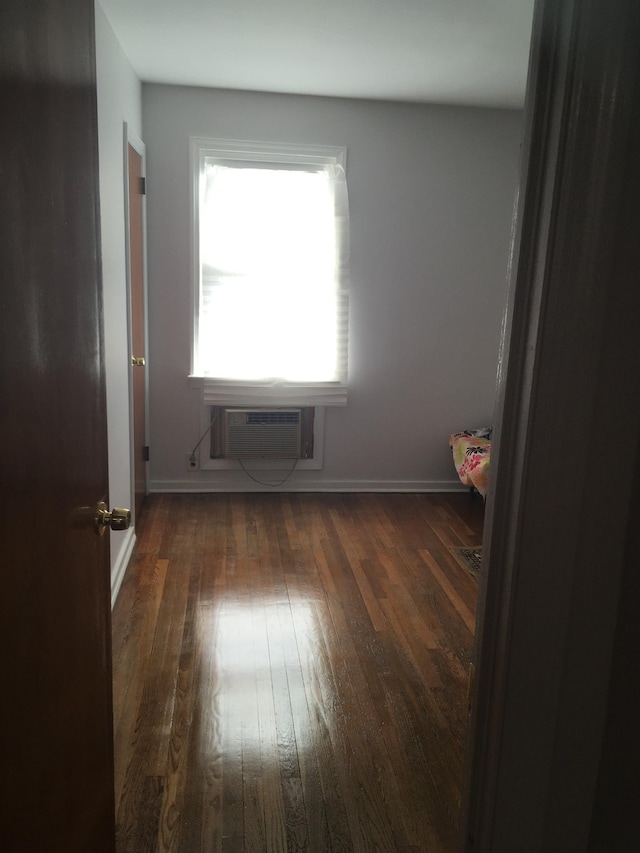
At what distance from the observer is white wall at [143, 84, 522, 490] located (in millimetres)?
4051


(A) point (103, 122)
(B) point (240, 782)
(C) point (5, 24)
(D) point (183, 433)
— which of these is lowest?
(B) point (240, 782)

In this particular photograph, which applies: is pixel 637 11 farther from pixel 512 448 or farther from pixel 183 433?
pixel 183 433

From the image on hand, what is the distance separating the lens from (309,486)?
4.56m

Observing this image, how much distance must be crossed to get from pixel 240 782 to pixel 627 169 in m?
1.80

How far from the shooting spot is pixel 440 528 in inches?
158

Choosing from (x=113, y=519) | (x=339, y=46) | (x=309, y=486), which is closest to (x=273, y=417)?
(x=309, y=486)

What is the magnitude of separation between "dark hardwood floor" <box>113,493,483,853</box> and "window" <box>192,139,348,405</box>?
0.94 metres

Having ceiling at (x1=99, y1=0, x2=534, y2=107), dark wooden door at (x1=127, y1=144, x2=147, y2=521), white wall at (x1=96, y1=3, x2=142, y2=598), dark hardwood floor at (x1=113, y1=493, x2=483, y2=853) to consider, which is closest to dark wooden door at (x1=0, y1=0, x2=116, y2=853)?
dark hardwood floor at (x1=113, y1=493, x2=483, y2=853)

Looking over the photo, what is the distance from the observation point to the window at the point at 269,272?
4082mm

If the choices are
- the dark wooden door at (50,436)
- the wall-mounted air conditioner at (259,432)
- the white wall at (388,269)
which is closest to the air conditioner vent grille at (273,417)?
the wall-mounted air conditioner at (259,432)

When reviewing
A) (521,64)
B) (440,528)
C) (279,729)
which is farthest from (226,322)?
(279,729)

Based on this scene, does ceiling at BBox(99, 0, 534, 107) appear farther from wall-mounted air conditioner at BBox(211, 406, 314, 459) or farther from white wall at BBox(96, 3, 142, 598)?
wall-mounted air conditioner at BBox(211, 406, 314, 459)

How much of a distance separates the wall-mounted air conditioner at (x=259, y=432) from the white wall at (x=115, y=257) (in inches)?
35.8

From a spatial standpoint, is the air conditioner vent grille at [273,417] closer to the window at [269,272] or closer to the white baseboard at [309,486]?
the window at [269,272]
